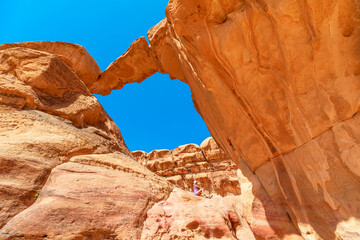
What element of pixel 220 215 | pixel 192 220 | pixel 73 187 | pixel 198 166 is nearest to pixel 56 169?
pixel 73 187

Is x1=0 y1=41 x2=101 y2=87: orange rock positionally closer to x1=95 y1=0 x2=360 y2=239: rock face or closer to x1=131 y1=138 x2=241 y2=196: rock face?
x1=95 y1=0 x2=360 y2=239: rock face

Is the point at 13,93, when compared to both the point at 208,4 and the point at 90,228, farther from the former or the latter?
the point at 208,4

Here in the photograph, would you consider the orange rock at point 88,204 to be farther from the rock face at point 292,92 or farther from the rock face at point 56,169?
the rock face at point 292,92

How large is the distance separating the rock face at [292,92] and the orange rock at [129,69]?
5584 millimetres

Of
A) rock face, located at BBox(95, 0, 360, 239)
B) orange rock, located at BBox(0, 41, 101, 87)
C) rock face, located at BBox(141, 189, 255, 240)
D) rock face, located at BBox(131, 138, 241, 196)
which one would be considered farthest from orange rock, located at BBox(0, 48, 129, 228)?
rock face, located at BBox(131, 138, 241, 196)

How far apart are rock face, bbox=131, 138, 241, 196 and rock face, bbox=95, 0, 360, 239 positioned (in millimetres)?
16583

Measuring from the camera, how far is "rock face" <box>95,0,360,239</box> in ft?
11.6

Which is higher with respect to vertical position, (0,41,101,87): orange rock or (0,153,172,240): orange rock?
(0,41,101,87): orange rock

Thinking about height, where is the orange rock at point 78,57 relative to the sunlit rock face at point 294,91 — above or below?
above

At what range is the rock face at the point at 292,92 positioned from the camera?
11.6 ft

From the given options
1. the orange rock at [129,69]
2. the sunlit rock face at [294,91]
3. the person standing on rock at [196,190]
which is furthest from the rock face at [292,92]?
the orange rock at [129,69]

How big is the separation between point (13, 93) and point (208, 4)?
5094 millimetres

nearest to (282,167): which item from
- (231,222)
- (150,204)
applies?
(231,222)

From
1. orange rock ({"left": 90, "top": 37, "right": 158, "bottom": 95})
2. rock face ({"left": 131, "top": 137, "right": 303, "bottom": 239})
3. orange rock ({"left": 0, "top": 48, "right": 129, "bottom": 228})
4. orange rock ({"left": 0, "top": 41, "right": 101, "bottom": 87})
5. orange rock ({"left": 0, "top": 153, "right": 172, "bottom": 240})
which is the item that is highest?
orange rock ({"left": 0, "top": 41, "right": 101, "bottom": 87})
